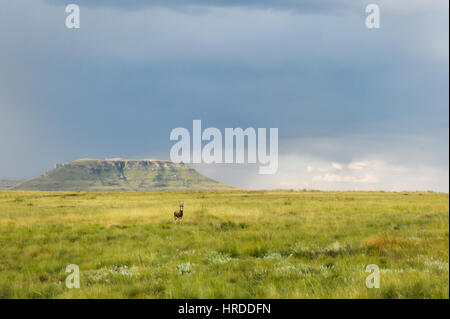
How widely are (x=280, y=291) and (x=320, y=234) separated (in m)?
9.77

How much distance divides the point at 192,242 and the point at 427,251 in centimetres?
938

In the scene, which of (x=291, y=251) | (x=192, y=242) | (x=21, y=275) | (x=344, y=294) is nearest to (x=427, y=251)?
(x=291, y=251)

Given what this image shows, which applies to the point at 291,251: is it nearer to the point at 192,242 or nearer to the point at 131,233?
the point at 192,242

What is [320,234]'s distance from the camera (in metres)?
17.0

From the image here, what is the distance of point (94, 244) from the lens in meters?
15.9

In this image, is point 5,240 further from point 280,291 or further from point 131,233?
point 280,291
